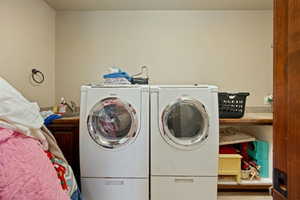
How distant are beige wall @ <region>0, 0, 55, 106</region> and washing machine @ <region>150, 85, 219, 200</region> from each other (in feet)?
4.22

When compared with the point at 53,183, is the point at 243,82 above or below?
above

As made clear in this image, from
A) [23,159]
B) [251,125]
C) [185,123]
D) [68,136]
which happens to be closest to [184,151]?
[185,123]

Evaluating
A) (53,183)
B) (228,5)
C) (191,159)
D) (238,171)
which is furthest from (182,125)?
(228,5)

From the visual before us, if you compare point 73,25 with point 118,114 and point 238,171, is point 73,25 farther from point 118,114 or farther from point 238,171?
point 238,171

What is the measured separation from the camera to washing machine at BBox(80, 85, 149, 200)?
67.7 inches

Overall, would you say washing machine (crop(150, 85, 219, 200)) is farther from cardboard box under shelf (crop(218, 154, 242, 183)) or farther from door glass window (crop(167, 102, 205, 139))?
cardboard box under shelf (crop(218, 154, 242, 183))

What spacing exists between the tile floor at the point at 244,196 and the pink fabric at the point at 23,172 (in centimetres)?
158

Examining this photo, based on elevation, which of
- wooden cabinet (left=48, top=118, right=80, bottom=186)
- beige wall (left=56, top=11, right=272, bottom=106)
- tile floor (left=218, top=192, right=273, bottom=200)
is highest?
beige wall (left=56, top=11, right=272, bottom=106)

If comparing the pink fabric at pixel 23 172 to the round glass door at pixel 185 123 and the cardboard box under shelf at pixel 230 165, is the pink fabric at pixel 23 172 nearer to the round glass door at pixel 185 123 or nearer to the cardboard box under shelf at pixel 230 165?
the round glass door at pixel 185 123

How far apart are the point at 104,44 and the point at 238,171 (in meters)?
2.07

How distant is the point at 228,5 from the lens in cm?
250

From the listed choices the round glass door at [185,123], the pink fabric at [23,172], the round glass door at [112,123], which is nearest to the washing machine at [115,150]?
the round glass door at [112,123]

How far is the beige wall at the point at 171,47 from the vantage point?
104 inches

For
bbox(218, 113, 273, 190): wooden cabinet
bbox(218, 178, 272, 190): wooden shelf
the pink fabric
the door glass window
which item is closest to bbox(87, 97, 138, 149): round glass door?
the door glass window
